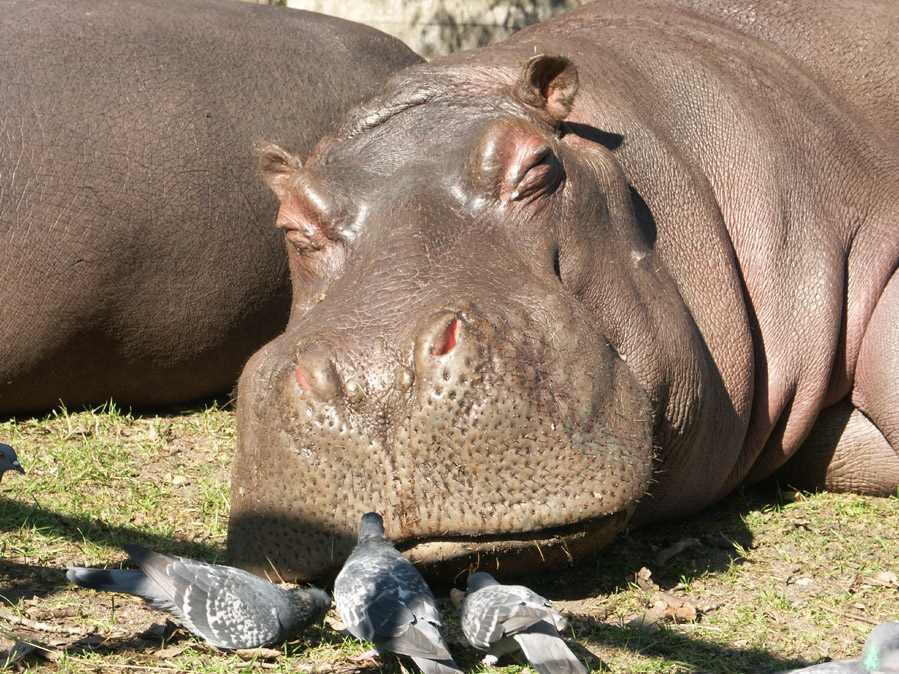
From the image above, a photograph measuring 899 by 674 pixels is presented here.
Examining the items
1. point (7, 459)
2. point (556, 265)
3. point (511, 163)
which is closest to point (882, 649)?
point (556, 265)

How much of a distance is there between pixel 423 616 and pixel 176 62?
3.60 meters

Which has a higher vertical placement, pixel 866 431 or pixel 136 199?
pixel 136 199

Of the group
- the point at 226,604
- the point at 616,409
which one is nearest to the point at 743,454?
the point at 616,409

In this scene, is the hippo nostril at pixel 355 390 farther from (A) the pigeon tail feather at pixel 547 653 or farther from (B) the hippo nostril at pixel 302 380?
(A) the pigeon tail feather at pixel 547 653

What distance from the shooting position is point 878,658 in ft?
7.61

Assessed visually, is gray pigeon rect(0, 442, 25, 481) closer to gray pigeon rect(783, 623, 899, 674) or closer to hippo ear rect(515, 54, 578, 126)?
hippo ear rect(515, 54, 578, 126)

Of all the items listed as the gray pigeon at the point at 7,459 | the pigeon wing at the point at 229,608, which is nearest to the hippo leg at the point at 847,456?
the pigeon wing at the point at 229,608

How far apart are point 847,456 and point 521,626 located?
86.1 inches

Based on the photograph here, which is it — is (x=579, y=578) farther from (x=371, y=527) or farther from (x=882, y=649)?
(x=882, y=649)

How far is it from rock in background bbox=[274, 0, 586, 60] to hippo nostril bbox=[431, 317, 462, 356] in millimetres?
5481

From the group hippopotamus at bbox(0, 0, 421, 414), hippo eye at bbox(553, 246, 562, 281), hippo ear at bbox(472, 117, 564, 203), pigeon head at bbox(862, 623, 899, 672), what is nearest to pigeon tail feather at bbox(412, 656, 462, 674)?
pigeon head at bbox(862, 623, 899, 672)

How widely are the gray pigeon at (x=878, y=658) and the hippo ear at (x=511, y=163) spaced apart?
169 centimetres

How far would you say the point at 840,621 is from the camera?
343 centimetres

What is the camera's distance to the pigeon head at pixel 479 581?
3.08m
